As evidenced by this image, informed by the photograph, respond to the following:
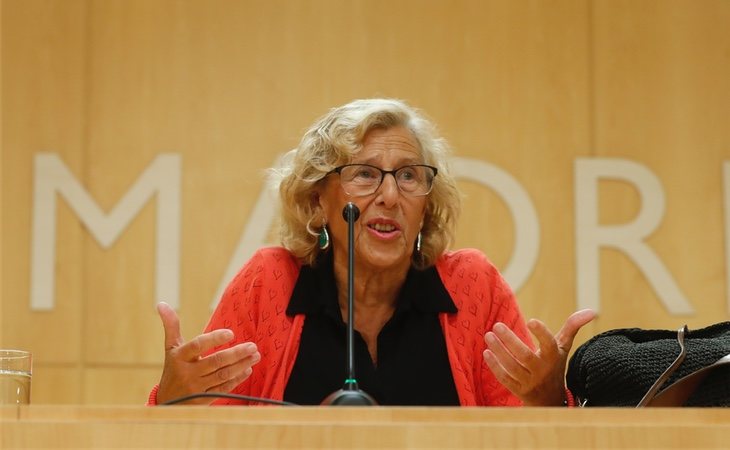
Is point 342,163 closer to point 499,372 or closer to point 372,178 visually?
point 372,178

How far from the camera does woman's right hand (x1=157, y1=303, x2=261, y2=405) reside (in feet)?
6.84

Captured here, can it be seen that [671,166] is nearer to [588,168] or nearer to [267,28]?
[588,168]

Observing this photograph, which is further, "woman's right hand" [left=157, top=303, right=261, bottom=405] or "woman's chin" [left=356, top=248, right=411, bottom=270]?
"woman's chin" [left=356, top=248, right=411, bottom=270]

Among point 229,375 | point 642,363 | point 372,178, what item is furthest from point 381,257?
point 642,363

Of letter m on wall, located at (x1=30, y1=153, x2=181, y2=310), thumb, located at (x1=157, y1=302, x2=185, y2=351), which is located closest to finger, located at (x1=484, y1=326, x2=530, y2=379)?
thumb, located at (x1=157, y1=302, x2=185, y2=351)

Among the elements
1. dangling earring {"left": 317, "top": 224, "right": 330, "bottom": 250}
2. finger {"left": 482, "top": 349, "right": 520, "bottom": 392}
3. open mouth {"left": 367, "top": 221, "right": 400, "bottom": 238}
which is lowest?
finger {"left": 482, "top": 349, "right": 520, "bottom": 392}

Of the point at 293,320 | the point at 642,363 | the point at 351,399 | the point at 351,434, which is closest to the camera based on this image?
the point at 351,434

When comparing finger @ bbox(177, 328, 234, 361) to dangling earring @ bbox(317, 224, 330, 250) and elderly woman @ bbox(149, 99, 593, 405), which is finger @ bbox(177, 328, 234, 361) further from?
dangling earring @ bbox(317, 224, 330, 250)

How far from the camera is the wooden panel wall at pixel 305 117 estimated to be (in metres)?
3.97

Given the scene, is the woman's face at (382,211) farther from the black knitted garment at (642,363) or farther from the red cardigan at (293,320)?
the black knitted garment at (642,363)

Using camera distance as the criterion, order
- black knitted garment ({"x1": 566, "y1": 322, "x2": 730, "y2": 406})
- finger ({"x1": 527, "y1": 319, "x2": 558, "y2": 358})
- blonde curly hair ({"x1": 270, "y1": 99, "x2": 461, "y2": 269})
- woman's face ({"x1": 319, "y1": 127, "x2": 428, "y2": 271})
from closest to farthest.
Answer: black knitted garment ({"x1": 566, "y1": 322, "x2": 730, "y2": 406}) < finger ({"x1": 527, "y1": 319, "x2": 558, "y2": 358}) < woman's face ({"x1": 319, "y1": 127, "x2": 428, "y2": 271}) < blonde curly hair ({"x1": 270, "y1": 99, "x2": 461, "y2": 269})

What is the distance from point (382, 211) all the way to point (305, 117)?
151 centimetres

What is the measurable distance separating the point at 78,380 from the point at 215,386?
1989mm

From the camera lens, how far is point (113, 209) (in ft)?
13.0
